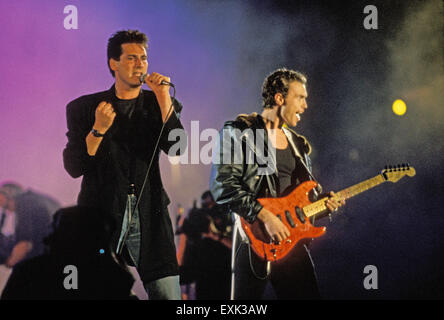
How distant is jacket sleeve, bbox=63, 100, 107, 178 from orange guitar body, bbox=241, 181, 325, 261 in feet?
3.63

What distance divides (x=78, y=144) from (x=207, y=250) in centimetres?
159

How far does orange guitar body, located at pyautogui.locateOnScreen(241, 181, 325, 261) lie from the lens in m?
2.57

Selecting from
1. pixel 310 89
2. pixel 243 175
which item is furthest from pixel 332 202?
pixel 310 89

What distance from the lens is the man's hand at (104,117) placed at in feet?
9.05

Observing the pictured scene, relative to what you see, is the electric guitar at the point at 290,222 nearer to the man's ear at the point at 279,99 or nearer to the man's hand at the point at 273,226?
the man's hand at the point at 273,226

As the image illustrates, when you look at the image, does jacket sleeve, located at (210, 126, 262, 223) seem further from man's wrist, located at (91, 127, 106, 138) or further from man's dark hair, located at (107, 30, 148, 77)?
man's dark hair, located at (107, 30, 148, 77)

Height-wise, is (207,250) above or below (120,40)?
below

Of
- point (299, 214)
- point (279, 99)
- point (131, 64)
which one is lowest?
point (299, 214)

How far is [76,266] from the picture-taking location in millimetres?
1715

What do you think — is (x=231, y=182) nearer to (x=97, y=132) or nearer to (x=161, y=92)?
(x=161, y=92)

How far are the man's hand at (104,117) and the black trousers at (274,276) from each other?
1.13 metres

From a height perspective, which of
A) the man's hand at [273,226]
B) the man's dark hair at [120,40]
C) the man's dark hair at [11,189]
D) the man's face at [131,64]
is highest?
the man's dark hair at [120,40]

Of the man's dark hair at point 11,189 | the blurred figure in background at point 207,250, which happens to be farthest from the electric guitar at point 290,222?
the man's dark hair at point 11,189
